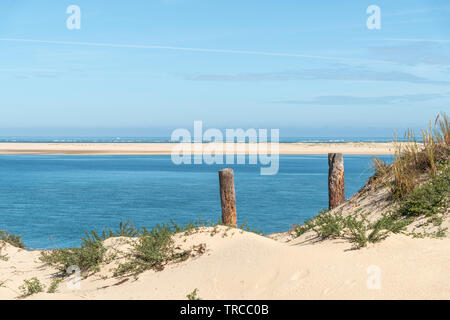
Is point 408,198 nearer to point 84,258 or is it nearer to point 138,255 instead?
point 138,255

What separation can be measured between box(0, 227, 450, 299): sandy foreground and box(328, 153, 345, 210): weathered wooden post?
492 cm

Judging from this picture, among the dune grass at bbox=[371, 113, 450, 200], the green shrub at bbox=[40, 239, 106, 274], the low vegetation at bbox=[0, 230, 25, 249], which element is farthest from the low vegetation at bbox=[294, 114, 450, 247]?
the low vegetation at bbox=[0, 230, 25, 249]

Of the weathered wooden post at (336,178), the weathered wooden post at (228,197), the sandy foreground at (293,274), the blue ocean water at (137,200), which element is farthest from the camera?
the blue ocean water at (137,200)

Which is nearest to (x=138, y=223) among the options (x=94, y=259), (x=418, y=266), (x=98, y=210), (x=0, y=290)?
(x=98, y=210)

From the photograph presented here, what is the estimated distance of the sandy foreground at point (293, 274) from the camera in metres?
6.61

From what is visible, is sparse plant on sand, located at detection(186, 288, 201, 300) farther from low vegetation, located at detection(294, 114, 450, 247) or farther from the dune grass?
the dune grass

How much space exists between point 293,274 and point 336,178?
6889 millimetres

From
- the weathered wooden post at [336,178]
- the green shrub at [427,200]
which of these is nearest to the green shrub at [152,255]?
the green shrub at [427,200]

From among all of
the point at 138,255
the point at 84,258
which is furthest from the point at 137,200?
the point at 138,255

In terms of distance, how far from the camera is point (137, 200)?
27.9m

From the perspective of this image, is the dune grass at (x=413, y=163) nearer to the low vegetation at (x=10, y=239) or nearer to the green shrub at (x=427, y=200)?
the green shrub at (x=427, y=200)

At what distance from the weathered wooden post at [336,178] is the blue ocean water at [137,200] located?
1.19m

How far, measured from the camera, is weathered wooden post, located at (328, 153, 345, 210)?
1355 cm
